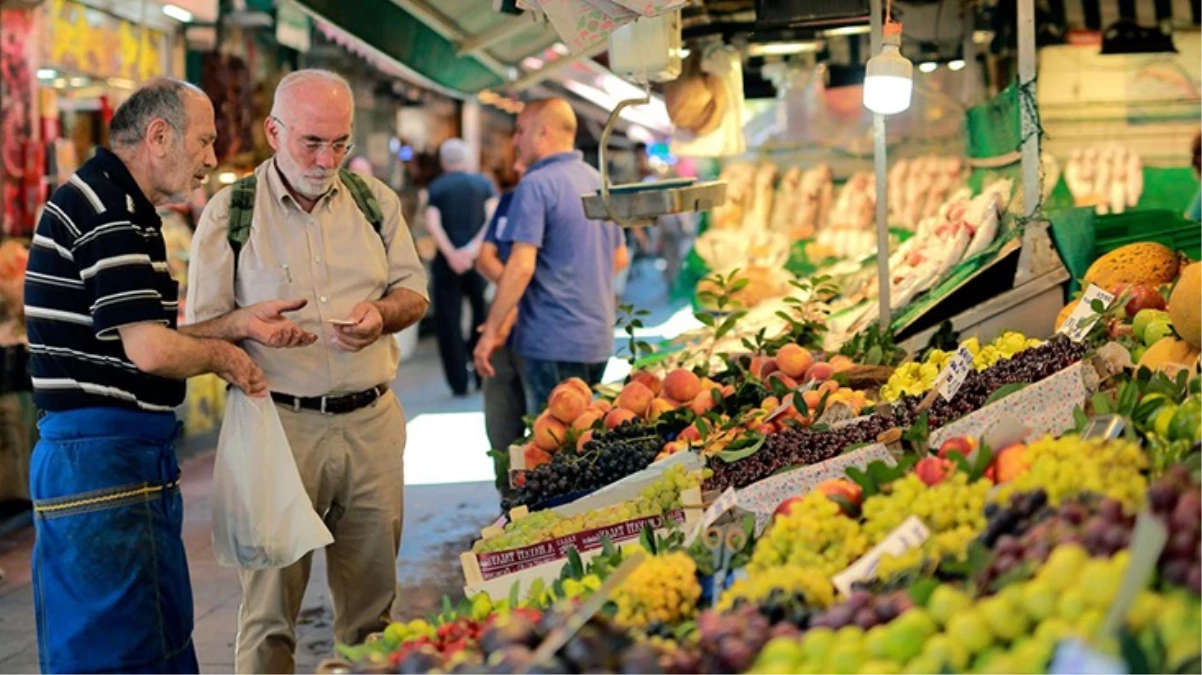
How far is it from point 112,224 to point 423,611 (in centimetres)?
294

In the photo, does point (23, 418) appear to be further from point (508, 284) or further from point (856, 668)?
point (856, 668)

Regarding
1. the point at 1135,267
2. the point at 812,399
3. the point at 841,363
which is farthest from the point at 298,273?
the point at 1135,267

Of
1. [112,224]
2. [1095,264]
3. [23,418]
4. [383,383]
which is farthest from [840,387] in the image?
[23,418]

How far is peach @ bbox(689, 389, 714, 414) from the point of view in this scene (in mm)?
4949

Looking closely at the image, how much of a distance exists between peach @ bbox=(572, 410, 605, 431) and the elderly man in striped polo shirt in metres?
1.36

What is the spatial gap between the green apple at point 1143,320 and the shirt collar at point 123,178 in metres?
2.73

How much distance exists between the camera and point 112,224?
12.3 feet

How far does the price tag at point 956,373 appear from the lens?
375 cm

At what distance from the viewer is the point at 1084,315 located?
14.2 feet

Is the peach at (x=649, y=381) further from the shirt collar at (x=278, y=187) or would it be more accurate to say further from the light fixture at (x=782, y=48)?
the light fixture at (x=782, y=48)

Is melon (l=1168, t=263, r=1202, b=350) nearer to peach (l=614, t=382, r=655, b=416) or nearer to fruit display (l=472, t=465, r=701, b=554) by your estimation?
fruit display (l=472, t=465, r=701, b=554)

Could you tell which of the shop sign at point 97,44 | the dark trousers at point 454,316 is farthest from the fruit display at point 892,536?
the dark trousers at point 454,316

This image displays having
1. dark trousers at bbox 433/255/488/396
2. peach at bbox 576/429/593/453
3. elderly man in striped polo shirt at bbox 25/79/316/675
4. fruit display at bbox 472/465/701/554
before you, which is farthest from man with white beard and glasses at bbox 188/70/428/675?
dark trousers at bbox 433/255/488/396

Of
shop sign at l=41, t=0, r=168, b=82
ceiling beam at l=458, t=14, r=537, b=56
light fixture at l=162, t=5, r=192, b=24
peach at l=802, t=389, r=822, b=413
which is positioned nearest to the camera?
peach at l=802, t=389, r=822, b=413
